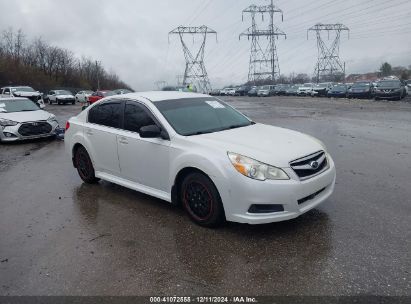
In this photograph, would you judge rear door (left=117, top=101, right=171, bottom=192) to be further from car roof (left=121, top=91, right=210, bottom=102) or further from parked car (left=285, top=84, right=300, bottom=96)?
parked car (left=285, top=84, right=300, bottom=96)

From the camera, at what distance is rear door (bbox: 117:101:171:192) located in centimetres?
499

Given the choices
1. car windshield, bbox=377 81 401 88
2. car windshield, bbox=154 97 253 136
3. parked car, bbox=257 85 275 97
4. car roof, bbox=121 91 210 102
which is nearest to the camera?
car windshield, bbox=154 97 253 136

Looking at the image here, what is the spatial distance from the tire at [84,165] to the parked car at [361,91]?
3415cm

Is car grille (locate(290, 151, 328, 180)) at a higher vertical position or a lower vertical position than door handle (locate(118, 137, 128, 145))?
lower

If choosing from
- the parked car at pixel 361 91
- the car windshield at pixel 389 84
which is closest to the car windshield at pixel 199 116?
the car windshield at pixel 389 84

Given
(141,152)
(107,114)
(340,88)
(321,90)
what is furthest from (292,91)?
(141,152)

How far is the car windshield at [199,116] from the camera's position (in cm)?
513

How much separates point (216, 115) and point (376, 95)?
30.6 m

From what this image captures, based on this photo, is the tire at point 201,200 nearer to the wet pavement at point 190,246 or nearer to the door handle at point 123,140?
the wet pavement at point 190,246

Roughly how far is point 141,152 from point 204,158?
4.05ft

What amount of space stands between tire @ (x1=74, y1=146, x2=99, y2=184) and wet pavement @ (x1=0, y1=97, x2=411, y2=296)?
0.51ft

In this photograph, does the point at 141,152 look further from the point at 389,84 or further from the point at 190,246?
the point at 389,84

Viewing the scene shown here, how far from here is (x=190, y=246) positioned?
4152 mm

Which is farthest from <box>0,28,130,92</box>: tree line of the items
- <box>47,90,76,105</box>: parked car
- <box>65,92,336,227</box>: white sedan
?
<box>65,92,336,227</box>: white sedan
